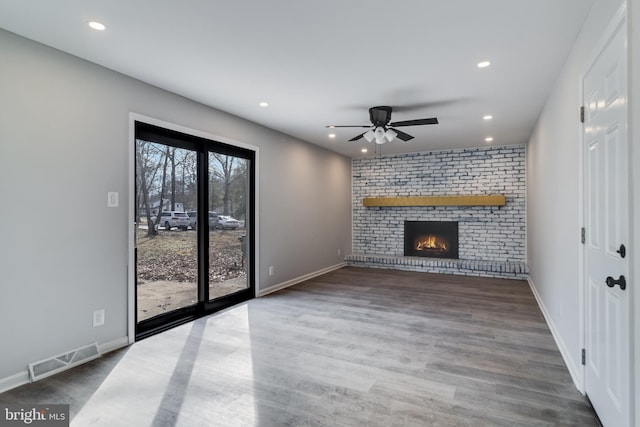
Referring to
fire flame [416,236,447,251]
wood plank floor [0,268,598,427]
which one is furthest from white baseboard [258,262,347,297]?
fire flame [416,236,447,251]

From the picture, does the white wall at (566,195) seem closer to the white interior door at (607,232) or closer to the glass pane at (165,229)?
the white interior door at (607,232)

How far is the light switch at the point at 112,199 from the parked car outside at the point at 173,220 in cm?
48

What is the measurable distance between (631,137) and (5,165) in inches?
147

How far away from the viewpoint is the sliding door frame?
3170 millimetres

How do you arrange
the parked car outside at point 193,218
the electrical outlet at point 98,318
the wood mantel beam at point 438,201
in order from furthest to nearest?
the wood mantel beam at point 438,201 < the parked car outside at point 193,218 < the electrical outlet at point 98,318

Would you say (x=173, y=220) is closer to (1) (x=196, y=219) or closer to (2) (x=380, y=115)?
(1) (x=196, y=219)

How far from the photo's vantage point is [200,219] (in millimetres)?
4055

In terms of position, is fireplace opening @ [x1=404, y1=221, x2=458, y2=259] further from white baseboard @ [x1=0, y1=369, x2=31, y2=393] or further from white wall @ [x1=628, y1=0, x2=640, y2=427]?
white baseboard @ [x1=0, y1=369, x2=31, y2=393]

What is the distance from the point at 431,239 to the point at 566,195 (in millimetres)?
4568

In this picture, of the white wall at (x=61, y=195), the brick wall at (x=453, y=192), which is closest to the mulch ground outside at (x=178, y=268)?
the white wall at (x=61, y=195)

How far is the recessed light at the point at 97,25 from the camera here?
90.7 inches

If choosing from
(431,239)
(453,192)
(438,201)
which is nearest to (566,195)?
(438,201)

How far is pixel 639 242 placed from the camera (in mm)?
1420

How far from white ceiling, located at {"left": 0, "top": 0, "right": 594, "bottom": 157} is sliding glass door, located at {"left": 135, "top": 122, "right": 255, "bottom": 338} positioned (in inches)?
26.1
